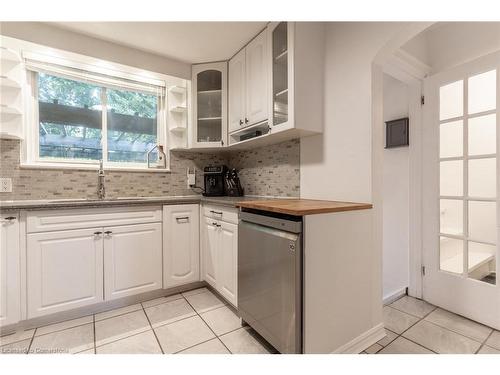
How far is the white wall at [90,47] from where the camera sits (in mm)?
1865

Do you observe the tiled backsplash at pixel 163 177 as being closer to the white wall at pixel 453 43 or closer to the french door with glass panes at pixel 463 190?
the french door with glass panes at pixel 463 190

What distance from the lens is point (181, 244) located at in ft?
7.00

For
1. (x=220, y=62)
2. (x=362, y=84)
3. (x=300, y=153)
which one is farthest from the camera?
(x=220, y=62)

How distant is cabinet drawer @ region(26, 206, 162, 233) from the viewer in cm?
160

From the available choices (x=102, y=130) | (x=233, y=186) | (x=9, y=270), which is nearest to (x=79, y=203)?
(x=9, y=270)

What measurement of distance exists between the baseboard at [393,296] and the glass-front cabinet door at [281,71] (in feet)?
5.58

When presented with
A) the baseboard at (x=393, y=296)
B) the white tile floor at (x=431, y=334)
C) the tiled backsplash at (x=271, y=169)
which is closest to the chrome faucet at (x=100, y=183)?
the tiled backsplash at (x=271, y=169)

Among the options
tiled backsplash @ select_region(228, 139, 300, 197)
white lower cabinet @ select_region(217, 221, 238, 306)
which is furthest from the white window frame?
white lower cabinet @ select_region(217, 221, 238, 306)

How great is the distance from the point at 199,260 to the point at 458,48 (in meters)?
2.75

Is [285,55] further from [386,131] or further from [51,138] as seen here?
[51,138]

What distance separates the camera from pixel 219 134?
2551mm

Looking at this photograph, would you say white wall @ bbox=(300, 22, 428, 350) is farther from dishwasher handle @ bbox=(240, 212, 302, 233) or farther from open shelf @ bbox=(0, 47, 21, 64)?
open shelf @ bbox=(0, 47, 21, 64)
